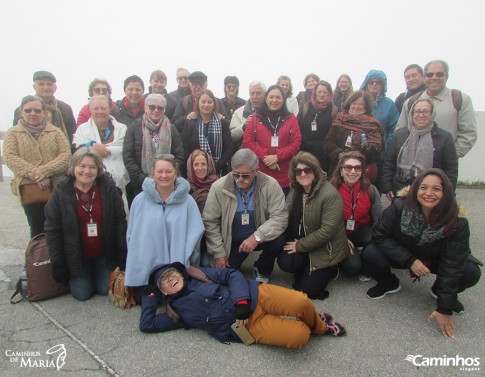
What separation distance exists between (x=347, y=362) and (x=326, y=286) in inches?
46.5

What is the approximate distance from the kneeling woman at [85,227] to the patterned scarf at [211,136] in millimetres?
1441

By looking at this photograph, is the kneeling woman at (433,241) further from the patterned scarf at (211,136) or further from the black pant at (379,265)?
the patterned scarf at (211,136)

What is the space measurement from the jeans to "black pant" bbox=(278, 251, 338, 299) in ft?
6.33

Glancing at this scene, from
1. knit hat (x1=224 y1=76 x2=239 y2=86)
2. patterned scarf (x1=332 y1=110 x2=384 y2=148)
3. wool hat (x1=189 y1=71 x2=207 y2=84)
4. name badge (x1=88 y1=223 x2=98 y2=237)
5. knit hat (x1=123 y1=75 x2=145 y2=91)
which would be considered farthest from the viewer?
knit hat (x1=224 y1=76 x2=239 y2=86)

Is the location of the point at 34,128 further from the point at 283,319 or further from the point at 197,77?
the point at 283,319

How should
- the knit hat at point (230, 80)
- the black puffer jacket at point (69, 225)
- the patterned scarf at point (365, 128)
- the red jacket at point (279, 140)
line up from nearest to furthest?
the black puffer jacket at point (69, 225) → the patterned scarf at point (365, 128) → the red jacket at point (279, 140) → the knit hat at point (230, 80)

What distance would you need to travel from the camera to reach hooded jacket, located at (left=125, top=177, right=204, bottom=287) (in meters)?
3.35

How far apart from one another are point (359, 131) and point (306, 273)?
2004 mm

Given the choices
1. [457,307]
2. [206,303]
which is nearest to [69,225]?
Result: [206,303]

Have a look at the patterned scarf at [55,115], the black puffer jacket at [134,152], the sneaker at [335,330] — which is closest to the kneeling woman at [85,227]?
the black puffer jacket at [134,152]

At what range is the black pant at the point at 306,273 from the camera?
3.48 metres

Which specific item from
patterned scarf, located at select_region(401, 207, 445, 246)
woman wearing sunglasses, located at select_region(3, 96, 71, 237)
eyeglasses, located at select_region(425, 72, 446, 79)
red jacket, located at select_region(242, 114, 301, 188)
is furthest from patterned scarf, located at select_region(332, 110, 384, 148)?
woman wearing sunglasses, located at select_region(3, 96, 71, 237)

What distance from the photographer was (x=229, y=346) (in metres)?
2.79

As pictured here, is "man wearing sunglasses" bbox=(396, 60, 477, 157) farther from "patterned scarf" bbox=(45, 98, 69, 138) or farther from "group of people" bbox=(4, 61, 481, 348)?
"patterned scarf" bbox=(45, 98, 69, 138)
